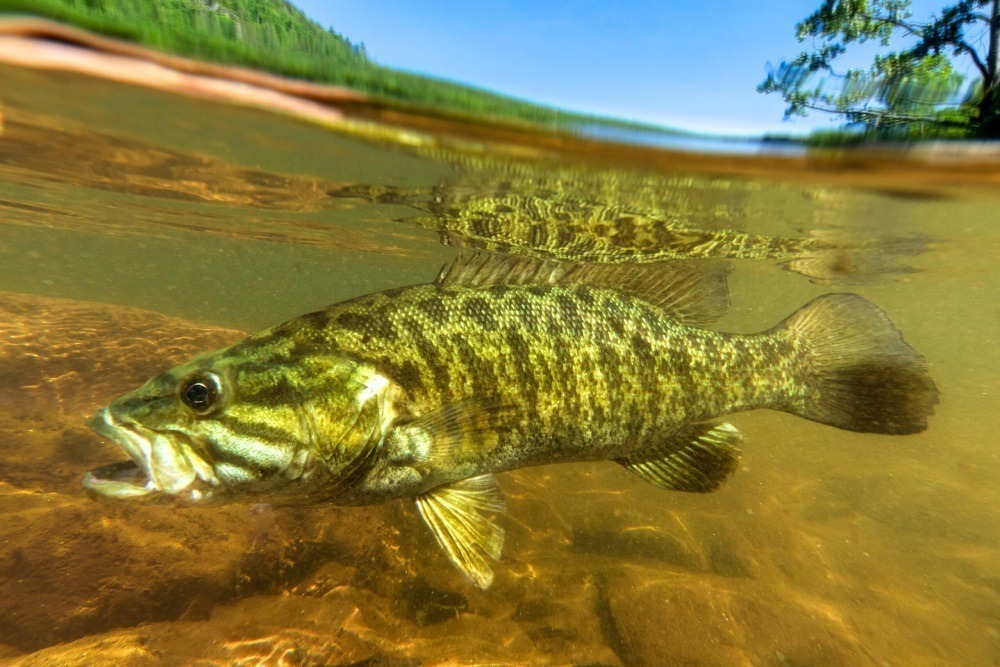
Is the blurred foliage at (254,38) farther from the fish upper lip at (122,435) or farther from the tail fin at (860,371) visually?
the tail fin at (860,371)

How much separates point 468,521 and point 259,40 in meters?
4.26

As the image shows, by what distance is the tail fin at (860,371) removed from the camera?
13.8 feet

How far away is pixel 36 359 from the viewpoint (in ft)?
25.8

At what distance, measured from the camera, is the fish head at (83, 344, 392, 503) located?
2.62 metres

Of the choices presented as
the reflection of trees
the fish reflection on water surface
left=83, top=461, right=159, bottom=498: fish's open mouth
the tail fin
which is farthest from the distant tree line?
left=83, top=461, right=159, bottom=498: fish's open mouth

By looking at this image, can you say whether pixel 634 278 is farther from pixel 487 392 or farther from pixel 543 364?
pixel 487 392

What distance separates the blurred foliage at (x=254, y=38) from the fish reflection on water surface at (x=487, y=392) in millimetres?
1832

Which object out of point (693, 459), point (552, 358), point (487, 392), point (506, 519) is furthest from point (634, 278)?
point (506, 519)

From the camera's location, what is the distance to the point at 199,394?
9.00 feet

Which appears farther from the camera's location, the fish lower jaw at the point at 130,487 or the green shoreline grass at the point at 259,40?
the green shoreline grass at the point at 259,40

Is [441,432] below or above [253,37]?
below

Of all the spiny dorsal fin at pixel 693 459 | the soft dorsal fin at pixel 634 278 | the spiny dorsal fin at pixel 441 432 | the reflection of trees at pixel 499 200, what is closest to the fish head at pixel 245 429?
the spiny dorsal fin at pixel 441 432

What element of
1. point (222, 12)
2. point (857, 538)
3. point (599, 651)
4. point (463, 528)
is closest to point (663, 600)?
point (599, 651)

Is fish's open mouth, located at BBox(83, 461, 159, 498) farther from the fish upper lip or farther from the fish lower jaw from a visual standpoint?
the fish upper lip
